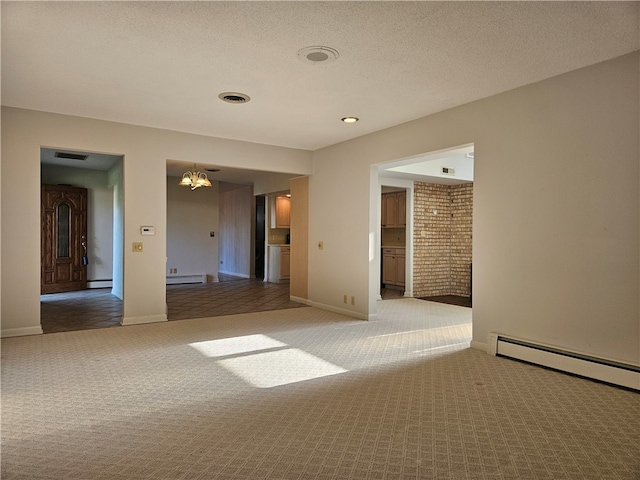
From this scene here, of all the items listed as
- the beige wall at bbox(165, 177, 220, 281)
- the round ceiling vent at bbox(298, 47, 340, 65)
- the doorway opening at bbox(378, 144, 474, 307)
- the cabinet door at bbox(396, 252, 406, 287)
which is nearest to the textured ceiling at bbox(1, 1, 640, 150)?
the round ceiling vent at bbox(298, 47, 340, 65)

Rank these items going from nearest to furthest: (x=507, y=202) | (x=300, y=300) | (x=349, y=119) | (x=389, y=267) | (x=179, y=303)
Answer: (x=507, y=202) < (x=349, y=119) < (x=179, y=303) < (x=300, y=300) < (x=389, y=267)

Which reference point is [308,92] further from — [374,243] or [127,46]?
[374,243]

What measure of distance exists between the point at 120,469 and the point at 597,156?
4.09 meters

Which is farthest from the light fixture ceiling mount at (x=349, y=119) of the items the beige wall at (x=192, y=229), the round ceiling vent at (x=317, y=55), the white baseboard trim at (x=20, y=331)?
the beige wall at (x=192, y=229)

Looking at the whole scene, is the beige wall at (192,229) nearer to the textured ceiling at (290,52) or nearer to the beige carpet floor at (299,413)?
the textured ceiling at (290,52)

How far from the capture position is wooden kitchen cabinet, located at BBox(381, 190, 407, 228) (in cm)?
913

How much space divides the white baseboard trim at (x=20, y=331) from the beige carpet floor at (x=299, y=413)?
269 mm

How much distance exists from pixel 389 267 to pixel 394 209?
1.31m

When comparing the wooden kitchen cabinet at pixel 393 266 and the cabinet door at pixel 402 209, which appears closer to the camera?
the cabinet door at pixel 402 209

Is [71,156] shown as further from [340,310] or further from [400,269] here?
[400,269]

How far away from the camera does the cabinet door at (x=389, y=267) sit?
31.2ft

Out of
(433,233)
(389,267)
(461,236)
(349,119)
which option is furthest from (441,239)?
(349,119)

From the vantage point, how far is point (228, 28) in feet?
10.1

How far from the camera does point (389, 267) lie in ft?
31.7
